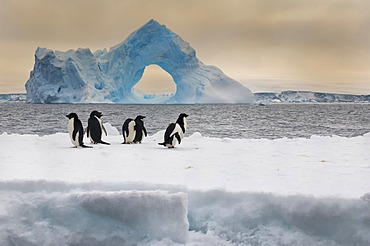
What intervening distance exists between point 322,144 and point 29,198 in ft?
17.6

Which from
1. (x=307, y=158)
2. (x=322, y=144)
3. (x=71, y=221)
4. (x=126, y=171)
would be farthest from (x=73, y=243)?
(x=322, y=144)

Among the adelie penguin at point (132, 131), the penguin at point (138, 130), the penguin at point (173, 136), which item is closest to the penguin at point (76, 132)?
the adelie penguin at point (132, 131)

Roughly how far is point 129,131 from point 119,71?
36240mm

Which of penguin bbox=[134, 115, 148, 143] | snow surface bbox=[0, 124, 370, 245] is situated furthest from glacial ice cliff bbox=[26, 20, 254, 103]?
snow surface bbox=[0, 124, 370, 245]

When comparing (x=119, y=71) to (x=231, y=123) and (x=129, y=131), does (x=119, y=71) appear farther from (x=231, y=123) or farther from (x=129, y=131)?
(x=129, y=131)

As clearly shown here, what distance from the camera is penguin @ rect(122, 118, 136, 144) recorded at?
25.6ft

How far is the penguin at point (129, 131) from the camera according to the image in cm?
780

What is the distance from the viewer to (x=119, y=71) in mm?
43156

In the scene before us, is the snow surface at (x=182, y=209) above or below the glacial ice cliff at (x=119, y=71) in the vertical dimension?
below

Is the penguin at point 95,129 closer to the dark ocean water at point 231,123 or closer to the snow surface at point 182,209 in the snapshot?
the snow surface at point 182,209

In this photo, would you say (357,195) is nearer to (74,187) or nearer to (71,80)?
→ (74,187)

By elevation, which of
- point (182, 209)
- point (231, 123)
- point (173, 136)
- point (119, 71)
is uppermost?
point (119, 71)

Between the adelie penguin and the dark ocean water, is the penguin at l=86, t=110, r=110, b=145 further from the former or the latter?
the dark ocean water

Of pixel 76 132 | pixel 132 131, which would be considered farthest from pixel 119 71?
pixel 76 132
